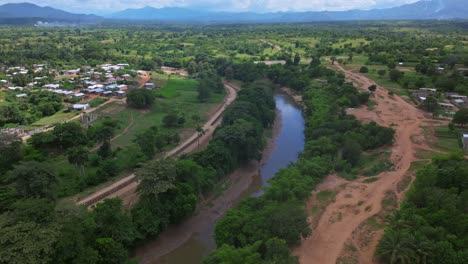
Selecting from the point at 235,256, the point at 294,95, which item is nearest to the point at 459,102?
the point at 294,95

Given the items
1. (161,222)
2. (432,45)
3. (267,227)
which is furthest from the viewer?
(432,45)

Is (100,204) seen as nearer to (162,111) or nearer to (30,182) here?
(30,182)

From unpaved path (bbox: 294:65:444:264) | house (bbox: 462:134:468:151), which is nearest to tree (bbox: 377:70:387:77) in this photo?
unpaved path (bbox: 294:65:444:264)

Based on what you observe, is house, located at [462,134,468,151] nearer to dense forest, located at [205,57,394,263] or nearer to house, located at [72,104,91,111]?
dense forest, located at [205,57,394,263]

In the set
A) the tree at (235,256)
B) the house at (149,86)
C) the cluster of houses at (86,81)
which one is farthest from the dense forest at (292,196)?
the cluster of houses at (86,81)

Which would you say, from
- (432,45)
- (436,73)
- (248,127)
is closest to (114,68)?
(248,127)

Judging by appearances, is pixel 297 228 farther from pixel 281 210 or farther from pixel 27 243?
pixel 27 243
